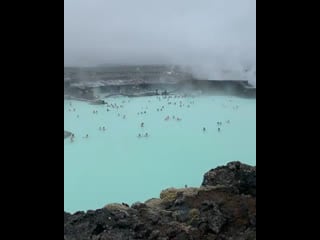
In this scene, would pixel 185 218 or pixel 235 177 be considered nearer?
pixel 185 218

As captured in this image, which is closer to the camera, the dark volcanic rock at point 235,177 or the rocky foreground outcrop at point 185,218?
the rocky foreground outcrop at point 185,218

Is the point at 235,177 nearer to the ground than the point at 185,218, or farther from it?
farther from it

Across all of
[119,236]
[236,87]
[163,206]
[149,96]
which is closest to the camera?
[119,236]

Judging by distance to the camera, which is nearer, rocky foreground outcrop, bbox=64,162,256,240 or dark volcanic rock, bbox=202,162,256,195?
rocky foreground outcrop, bbox=64,162,256,240

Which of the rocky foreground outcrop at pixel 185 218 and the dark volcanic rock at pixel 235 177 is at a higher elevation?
the dark volcanic rock at pixel 235 177

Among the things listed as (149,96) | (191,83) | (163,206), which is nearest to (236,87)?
(191,83)
